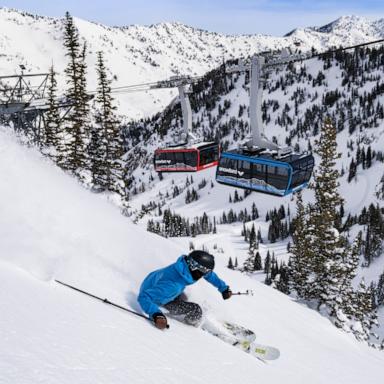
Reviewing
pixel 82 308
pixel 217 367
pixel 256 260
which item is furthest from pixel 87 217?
pixel 256 260

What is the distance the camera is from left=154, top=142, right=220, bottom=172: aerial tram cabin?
23.1 metres

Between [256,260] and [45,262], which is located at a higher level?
[45,262]

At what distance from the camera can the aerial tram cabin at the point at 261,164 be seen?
17.1 m

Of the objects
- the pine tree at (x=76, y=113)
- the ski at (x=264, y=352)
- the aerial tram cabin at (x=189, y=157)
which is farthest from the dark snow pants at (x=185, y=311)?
the pine tree at (x=76, y=113)

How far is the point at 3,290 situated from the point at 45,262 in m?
1.67

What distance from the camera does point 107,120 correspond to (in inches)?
1124

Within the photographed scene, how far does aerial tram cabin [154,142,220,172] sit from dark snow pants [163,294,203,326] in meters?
15.7

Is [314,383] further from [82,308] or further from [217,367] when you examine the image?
[82,308]

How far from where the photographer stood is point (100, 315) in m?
6.24

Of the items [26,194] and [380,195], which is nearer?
[26,194]

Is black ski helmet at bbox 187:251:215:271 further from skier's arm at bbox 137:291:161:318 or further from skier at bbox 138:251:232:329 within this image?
skier's arm at bbox 137:291:161:318

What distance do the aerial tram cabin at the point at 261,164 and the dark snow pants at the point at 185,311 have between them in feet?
34.6

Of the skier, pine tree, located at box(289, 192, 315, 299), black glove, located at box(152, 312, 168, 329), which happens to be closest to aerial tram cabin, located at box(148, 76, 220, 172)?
pine tree, located at box(289, 192, 315, 299)

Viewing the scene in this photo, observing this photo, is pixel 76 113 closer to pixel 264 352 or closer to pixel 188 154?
pixel 188 154
